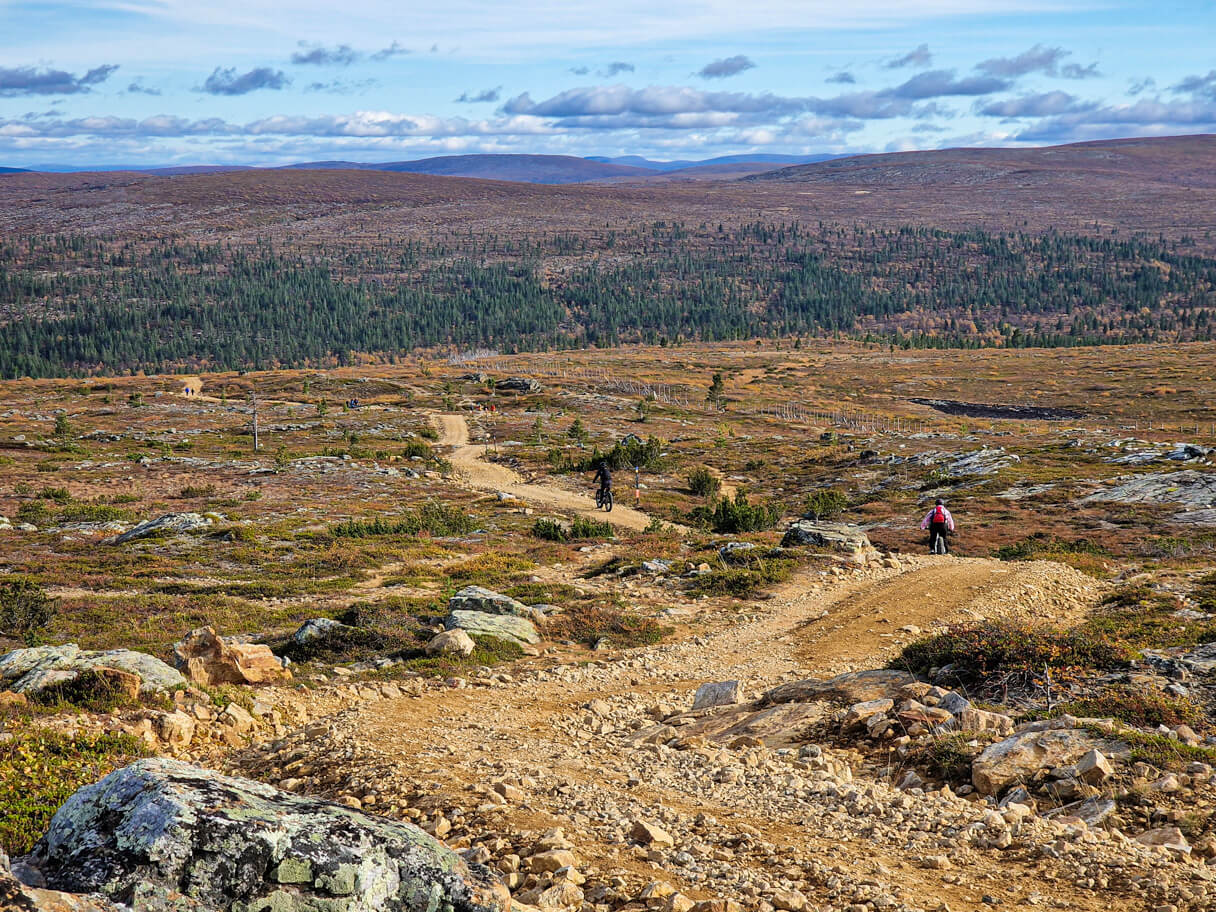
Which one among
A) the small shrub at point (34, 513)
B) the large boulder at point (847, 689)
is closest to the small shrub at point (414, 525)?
the small shrub at point (34, 513)

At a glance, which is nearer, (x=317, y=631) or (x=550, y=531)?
(x=317, y=631)

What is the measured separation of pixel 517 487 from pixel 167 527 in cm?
1743

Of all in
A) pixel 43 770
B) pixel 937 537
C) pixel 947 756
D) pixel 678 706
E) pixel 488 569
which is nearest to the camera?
pixel 43 770

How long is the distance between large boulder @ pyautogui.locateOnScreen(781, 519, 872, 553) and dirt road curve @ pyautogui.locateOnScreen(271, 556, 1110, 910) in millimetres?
2635

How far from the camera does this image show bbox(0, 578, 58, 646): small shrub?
16.8 meters

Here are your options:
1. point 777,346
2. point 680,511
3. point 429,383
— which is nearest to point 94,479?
point 680,511

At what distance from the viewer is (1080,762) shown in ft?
28.9

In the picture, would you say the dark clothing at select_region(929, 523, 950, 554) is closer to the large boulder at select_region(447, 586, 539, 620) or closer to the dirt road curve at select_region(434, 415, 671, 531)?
the dirt road curve at select_region(434, 415, 671, 531)

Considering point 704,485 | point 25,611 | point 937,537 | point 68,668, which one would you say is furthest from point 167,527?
point 937,537

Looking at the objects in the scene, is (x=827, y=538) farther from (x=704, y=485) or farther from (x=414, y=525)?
(x=704, y=485)

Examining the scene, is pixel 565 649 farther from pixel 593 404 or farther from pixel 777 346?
pixel 777 346

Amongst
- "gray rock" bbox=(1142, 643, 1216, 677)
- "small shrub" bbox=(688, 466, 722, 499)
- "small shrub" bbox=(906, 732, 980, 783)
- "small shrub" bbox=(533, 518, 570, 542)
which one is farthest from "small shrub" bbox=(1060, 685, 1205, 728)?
"small shrub" bbox=(688, 466, 722, 499)

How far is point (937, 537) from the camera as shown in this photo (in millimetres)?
25828

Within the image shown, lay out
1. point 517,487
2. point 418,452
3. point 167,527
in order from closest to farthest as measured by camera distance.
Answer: point 167,527 → point 517,487 → point 418,452
